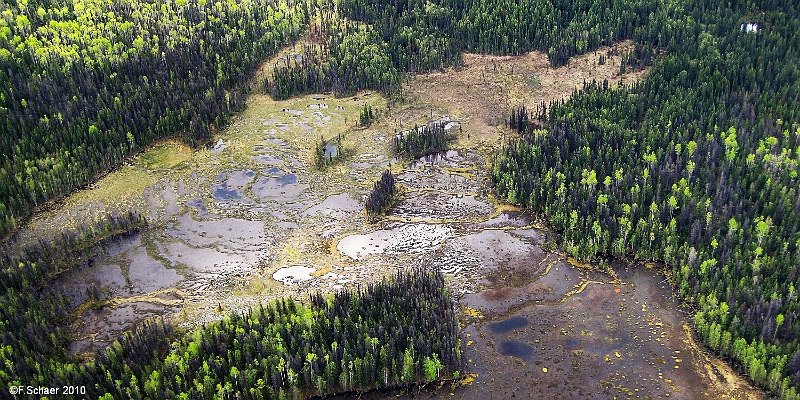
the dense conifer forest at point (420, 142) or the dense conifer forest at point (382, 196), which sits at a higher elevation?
the dense conifer forest at point (420, 142)

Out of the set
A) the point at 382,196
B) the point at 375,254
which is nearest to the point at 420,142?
the point at 382,196

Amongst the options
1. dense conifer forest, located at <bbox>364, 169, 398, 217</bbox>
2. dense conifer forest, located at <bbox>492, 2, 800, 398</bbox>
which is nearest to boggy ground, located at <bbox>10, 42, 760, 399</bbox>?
dense conifer forest, located at <bbox>364, 169, 398, 217</bbox>

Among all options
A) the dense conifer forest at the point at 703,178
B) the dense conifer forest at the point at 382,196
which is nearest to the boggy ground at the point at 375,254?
the dense conifer forest at the point at 382,196

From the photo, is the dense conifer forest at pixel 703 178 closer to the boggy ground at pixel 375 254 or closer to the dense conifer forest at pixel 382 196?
the boggy ground at pixel 375 254

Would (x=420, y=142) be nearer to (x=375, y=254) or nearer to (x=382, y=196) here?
(x=382, y=196)

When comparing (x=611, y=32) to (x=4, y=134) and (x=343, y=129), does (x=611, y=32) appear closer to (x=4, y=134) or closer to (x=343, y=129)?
(x=343, y=129)

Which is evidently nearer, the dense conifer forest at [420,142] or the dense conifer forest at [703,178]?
the dense conifer forest at [703,178]
